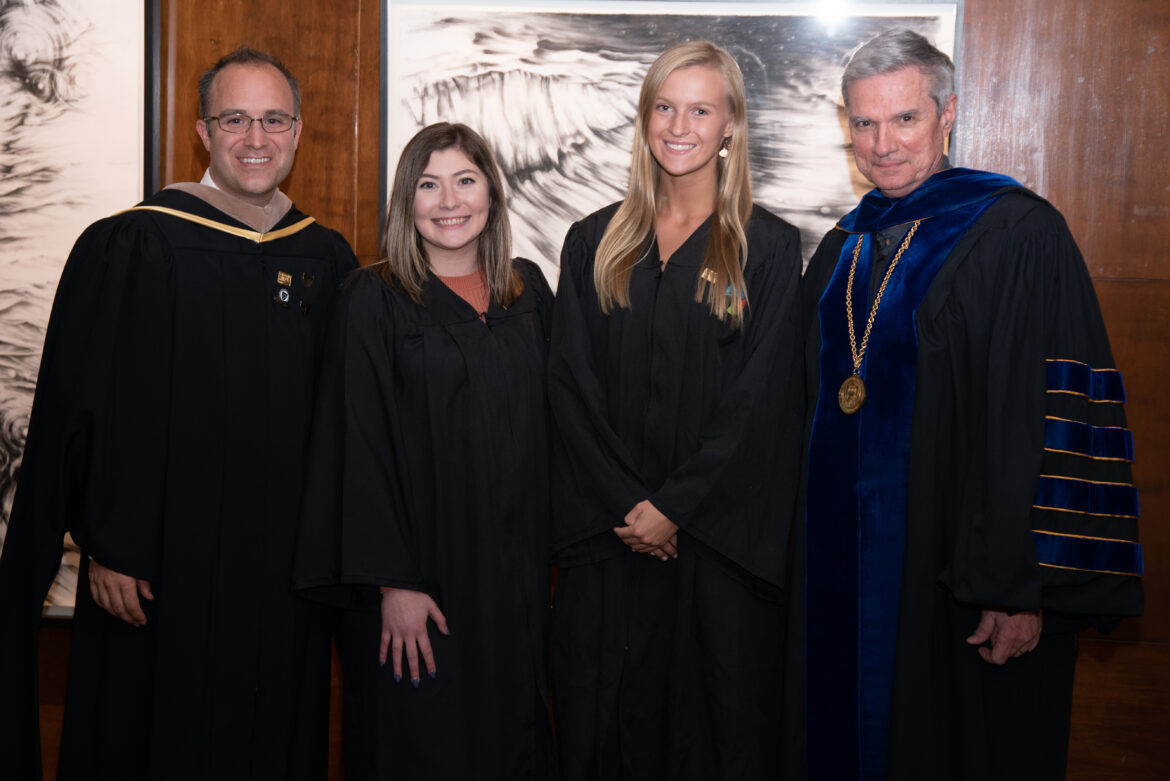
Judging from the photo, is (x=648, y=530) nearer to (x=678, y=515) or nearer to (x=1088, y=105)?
(x=678, y=515)

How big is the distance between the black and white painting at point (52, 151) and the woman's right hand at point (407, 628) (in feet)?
6.50

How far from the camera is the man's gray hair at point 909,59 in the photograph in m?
2.43

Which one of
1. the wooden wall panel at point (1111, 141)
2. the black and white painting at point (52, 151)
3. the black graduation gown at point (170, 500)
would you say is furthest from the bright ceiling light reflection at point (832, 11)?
the black and white painting at point (52, 151)

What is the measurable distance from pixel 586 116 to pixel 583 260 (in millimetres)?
1108

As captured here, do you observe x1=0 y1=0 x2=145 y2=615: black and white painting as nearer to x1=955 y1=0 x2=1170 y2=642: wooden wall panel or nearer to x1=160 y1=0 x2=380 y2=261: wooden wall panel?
x1=160 y1=0 x2=380 y2=261: wooden wall panel

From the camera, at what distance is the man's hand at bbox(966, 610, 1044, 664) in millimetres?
2305

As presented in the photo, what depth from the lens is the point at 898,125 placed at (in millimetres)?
2479

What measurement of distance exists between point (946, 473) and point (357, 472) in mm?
1591

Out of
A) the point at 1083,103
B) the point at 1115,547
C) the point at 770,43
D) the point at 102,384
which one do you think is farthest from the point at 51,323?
the point at 1083,103

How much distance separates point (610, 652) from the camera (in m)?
2.66

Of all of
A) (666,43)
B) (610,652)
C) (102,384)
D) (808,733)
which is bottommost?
(808,733)

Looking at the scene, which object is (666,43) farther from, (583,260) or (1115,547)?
(1115,547)

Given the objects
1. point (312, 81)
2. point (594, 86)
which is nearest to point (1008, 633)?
point (594, 86)

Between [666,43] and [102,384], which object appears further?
[666,43]
